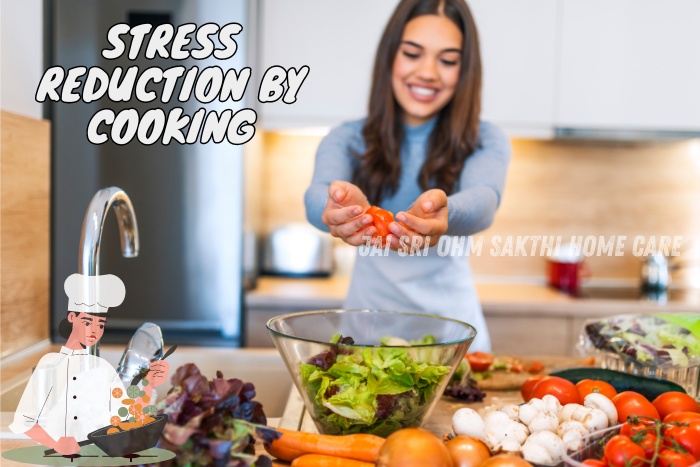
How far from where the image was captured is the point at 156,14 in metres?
2.18

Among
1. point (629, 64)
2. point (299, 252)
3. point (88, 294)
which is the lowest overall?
point (299, 252)

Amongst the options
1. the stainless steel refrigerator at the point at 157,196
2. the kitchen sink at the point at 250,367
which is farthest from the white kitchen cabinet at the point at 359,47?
the kitchen sink at the point at 250,367

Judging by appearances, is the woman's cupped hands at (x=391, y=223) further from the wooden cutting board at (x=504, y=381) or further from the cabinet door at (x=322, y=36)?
the cabinet door at (x=322, y=36)

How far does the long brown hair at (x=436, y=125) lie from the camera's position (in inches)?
64.2

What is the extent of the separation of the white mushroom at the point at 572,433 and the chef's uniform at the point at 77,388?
20.2 inches

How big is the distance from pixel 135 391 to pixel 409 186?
1085 millimetres

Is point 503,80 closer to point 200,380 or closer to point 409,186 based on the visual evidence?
Answer: point 409,186

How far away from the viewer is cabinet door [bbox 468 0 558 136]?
236 cm

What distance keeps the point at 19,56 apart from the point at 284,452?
125 cm

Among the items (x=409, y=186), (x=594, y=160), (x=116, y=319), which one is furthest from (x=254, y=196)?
(x=594, y=160)

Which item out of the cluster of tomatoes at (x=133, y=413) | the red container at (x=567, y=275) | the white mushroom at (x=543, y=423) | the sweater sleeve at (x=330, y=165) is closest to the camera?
the cluster of tomatoes at (x=133, y=413)

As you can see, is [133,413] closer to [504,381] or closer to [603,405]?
[603,405]

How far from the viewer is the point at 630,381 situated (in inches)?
41.0

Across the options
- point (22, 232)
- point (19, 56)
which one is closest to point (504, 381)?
point (22, 232)
